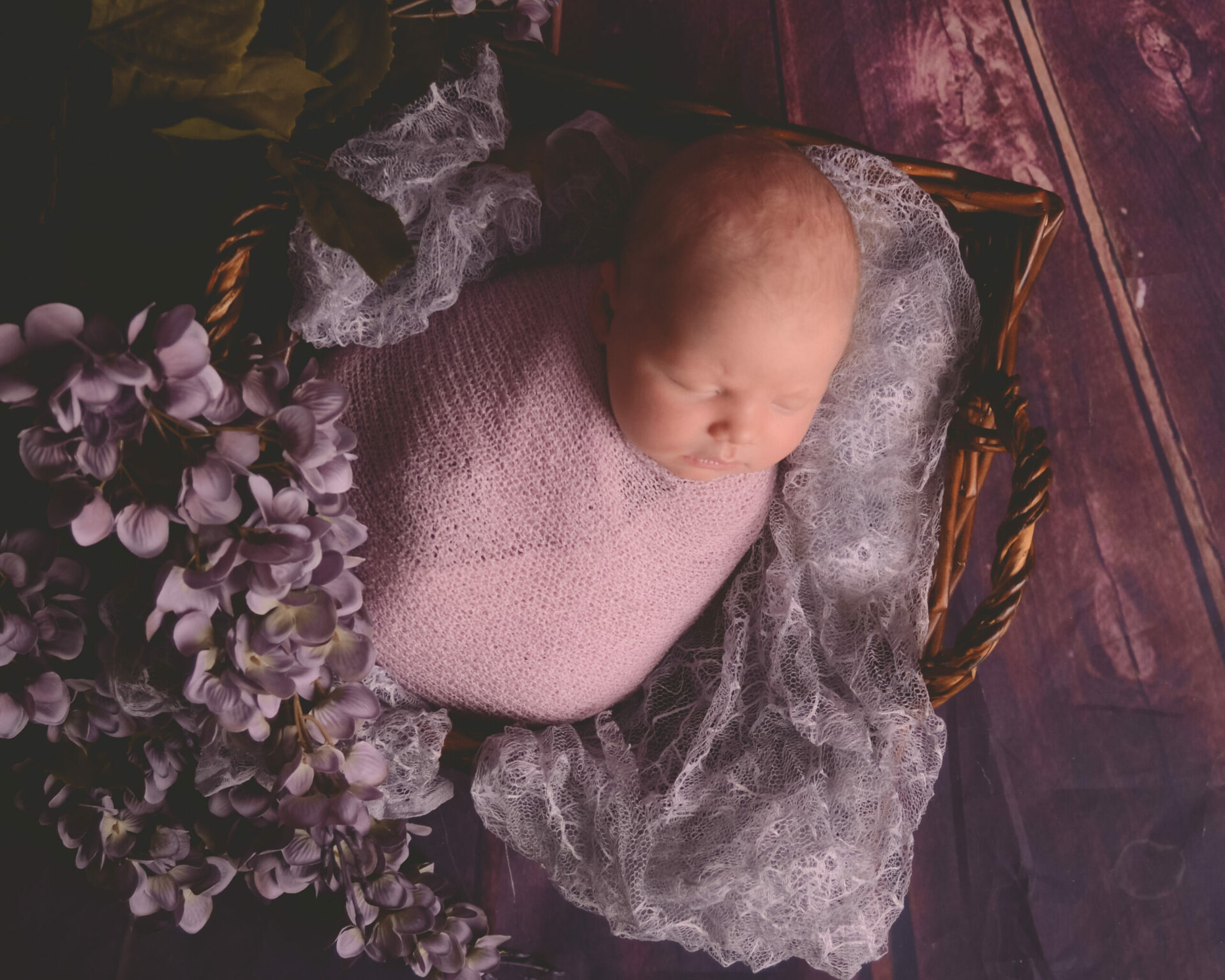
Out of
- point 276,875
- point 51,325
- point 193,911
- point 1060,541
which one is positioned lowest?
point 193,911

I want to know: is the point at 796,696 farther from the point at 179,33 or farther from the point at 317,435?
the point at 179,33

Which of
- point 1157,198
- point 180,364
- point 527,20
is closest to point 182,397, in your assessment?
point 180,364

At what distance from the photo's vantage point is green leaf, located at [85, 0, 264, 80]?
48 cm

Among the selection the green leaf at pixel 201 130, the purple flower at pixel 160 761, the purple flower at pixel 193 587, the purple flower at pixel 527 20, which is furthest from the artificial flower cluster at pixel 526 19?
the purple flower at pixel 160 761

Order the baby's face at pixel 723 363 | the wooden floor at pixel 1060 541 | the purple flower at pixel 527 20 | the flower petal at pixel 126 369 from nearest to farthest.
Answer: the flower petal at pixel 126 369, the baby's face at pixel 723 363, the purple flower at pixel 527 20, the wooden floor at pixel 1060 541

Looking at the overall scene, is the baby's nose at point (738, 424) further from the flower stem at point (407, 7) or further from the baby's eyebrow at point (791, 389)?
the flower stem at point (407, 7)

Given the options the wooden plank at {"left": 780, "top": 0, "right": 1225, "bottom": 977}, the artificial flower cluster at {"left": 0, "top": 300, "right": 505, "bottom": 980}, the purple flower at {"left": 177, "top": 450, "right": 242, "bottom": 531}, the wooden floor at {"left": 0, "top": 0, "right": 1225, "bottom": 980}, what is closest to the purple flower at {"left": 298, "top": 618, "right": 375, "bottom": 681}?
the artificial flower cluster at {"left": 0, "top": 300, "right": 505, "bottom": 980}

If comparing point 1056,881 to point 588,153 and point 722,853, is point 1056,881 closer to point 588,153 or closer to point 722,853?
point 722,853

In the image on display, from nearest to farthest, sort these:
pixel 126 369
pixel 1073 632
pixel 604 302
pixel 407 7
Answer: pixel 126 369 → pixel 407 7 → pixel 604 302 → pixel 1073 632

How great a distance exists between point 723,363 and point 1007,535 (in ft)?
0.76

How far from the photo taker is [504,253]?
0.82 metres

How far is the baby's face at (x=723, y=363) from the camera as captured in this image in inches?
25.4

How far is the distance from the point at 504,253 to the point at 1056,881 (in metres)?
0.81

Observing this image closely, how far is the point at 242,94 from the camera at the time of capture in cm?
55
